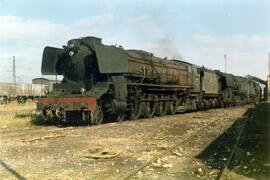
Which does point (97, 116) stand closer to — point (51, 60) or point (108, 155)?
point (51, 60)

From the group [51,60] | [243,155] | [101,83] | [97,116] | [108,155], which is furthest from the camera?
[51,60]

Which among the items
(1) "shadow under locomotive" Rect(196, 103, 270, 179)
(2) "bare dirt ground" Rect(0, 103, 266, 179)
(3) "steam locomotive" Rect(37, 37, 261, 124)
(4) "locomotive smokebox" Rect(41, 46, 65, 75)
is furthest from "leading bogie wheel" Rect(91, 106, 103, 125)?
(1) "shadow under locomotive" Rect(196, 103, 270, 179)

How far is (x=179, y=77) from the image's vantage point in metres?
27.3

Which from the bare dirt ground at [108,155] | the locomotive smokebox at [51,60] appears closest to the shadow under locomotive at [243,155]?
the bare dirt ground at [108,155]

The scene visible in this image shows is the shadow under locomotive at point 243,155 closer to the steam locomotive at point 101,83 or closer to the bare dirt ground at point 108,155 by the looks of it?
the bare dirt ground at point 108,155

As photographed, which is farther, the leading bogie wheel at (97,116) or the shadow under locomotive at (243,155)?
the leading bogie wheel at (97,116)

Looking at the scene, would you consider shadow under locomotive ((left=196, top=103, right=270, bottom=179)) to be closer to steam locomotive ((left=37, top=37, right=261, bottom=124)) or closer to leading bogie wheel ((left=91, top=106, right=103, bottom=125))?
leading bogie wheel ((left=91, top=106, right=103, bottom=125))

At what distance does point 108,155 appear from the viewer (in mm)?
9727

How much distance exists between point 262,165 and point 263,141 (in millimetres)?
4334

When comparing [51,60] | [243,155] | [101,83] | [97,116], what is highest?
[51,60]

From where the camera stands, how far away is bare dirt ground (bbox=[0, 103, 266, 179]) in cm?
791

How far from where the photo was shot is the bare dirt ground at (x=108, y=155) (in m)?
7.91

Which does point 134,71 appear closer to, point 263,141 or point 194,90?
point 263,141

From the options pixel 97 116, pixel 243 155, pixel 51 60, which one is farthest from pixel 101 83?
pixel 243 155
